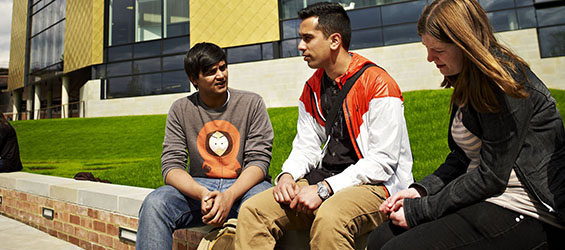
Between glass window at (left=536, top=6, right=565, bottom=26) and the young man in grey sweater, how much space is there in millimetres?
17830

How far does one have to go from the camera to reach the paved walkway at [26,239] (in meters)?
4.28

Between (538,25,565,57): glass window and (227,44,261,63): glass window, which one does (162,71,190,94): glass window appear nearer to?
(227,44,261,63): glass window

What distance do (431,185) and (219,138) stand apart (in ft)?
5.57

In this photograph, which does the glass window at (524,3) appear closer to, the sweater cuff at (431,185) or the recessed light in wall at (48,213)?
the sweater cuff at (431,185)

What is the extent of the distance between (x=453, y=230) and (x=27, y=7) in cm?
4076

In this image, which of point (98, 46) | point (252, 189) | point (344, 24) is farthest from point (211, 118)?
point (98, 46)

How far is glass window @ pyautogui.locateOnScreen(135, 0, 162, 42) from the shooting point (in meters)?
22.1

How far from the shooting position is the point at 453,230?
144 centimetres

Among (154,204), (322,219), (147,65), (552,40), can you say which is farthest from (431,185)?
(147,65)

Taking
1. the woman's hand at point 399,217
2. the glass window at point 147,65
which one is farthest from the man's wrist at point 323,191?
the glass window at point 147,65

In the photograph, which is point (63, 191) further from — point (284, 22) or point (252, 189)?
point (284, 22)

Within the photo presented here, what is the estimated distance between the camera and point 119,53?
23.0 metres

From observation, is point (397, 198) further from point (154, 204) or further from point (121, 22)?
point (121, 22)

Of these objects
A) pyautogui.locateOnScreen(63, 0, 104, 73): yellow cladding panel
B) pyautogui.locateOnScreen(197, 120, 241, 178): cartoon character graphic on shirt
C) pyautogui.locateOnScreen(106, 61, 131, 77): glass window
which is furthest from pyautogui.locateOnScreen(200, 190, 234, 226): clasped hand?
pyautogui.locateOnScreen(63, 0, 104, 73): yellow cladding panel
